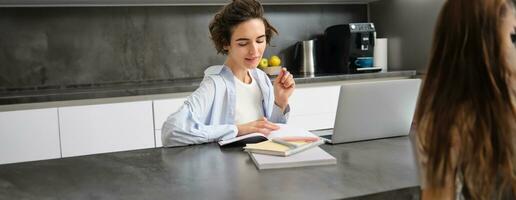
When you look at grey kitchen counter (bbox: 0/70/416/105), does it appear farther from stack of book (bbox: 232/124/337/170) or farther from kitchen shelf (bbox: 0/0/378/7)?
stack of book (bbox: 232/124/337/170)

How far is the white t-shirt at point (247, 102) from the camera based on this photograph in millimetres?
1897

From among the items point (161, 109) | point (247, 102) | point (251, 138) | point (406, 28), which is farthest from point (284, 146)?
point (406, 28)

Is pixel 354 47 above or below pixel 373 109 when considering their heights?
above

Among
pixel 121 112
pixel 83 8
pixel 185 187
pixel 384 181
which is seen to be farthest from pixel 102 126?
pixel 384 181

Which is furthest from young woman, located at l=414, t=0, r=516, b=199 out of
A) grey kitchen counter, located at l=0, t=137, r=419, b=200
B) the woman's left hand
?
the woman's left hand

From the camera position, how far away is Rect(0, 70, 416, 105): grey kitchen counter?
2.53 meters

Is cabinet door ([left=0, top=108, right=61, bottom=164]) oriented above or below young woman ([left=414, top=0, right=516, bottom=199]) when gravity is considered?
below

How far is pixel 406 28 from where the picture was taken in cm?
355

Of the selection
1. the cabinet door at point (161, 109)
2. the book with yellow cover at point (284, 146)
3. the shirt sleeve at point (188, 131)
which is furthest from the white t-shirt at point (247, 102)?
the cabinet door at point (161, 109)

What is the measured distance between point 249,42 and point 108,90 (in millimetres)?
1247

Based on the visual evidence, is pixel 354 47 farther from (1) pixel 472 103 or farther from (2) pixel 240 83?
(1) pixel 472 103

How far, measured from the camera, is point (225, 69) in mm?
1897

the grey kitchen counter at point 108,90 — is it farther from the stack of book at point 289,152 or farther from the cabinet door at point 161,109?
the stack of book at point 289,152

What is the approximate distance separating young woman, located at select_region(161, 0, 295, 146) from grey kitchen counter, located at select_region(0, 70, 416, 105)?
875 millimetres
